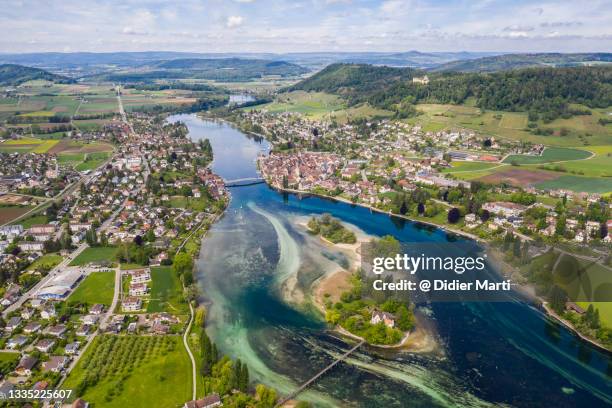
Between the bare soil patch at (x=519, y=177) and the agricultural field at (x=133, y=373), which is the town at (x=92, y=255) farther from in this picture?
the bare soil patch at (x=519, y=177)

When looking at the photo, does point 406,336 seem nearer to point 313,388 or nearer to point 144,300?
point 313,388

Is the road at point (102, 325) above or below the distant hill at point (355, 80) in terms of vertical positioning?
below

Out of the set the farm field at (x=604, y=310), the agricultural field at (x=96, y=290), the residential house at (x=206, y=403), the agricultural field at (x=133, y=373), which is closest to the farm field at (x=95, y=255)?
the agricultural field at (x=96, y=290)

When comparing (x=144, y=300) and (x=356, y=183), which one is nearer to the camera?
(x=144, y=300)

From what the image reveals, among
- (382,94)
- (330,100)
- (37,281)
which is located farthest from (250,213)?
(330,100)

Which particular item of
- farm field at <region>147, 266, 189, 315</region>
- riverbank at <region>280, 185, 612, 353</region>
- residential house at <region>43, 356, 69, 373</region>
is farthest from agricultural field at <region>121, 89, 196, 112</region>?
residential house at <region>43, 356, 69, 373</region>

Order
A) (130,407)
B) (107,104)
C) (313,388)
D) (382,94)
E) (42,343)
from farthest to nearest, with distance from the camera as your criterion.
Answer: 1. (107,104)
2. (382,94)
3. (42,343)
4. (313,388)
5. (130,407)

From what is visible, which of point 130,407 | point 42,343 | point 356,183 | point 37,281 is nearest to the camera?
point 130,407

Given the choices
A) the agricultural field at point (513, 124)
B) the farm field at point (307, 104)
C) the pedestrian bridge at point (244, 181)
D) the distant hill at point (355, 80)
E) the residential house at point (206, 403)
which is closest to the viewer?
the residential house at point (206, 403)
